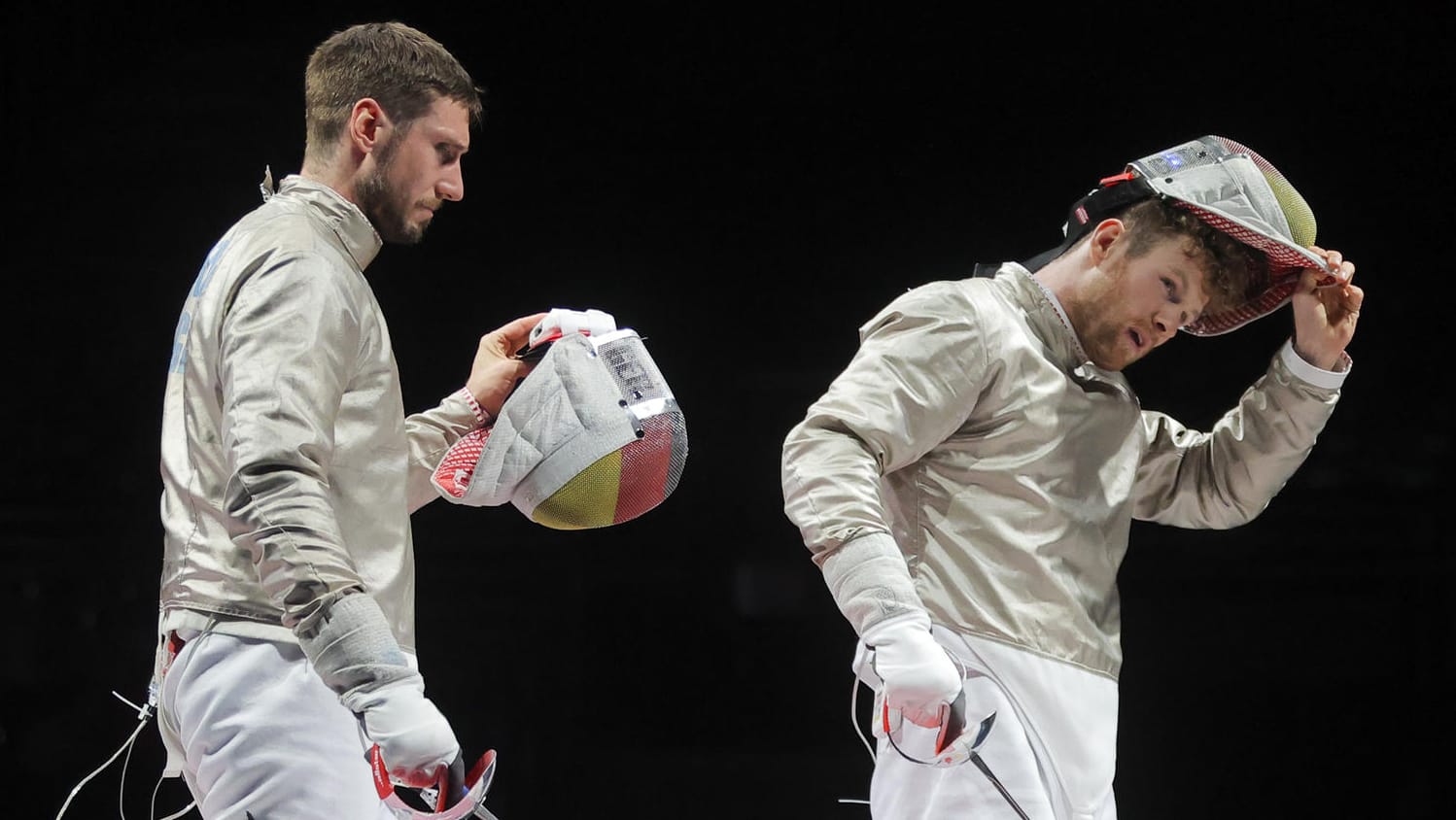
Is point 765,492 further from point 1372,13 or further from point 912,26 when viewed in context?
point 1372,13

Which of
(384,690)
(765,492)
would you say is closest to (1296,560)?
(765,492)

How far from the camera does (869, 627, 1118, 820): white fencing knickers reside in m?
1.65

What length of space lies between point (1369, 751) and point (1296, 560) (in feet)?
1.35

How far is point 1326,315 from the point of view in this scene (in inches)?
76.2

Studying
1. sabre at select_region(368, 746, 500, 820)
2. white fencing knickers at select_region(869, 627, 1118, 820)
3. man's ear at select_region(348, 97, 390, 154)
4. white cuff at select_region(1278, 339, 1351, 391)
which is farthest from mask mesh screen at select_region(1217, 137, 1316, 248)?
sabre at select_region(368, 746, 500, 820)

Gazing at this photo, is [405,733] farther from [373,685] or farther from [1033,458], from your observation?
[1033,458]

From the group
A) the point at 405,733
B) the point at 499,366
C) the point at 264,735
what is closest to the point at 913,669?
the point at 405,733

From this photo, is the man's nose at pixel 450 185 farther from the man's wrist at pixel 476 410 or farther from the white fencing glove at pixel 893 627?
the white fencing glove at pixel 893 627

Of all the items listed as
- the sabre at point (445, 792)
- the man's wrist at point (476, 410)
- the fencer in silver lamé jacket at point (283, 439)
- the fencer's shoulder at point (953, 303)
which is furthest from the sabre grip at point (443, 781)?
the fencer's shoulder at point (953, 303)

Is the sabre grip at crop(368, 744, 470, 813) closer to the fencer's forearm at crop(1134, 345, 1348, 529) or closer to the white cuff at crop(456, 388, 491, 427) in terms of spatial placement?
the white cuff at crop(456, 388, 491, 427)

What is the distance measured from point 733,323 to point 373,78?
1614 mm

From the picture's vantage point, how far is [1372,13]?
121 inches

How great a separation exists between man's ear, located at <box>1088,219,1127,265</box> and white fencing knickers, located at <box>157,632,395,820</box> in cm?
106

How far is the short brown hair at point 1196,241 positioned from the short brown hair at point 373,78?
2.80ft
